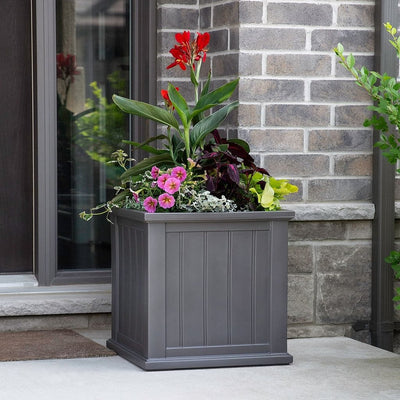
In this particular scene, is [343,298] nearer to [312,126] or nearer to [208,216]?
[312,126]

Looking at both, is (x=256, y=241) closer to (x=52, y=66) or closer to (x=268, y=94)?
(x=268, y=94)

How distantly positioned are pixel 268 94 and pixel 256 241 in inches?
30.3

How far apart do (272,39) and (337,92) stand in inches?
14.9

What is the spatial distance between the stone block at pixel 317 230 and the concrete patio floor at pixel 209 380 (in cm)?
→ 54

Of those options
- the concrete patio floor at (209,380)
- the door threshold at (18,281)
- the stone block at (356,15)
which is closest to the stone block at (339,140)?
the stone block at (356,15)

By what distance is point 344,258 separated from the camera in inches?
162

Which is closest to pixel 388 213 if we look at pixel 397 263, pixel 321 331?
pixel 397 263

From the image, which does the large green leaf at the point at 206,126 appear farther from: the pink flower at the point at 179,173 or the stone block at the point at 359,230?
the stone block at the point at 359,230

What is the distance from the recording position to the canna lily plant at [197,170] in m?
3.46

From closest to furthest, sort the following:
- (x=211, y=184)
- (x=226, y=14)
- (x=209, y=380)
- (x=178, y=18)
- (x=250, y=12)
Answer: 1. (x=209, y=380)
2. (x=211, y=184)
3. (x=250, y=12)
4. (x=226, y=14)
5. (x=178, y=18)

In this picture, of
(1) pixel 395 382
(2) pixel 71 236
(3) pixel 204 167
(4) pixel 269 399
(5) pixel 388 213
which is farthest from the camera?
(2) pixel 71 236

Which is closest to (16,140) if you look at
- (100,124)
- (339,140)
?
(100,124)

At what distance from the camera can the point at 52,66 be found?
14.0 ft

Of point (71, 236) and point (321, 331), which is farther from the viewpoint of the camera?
point (71, 236)
